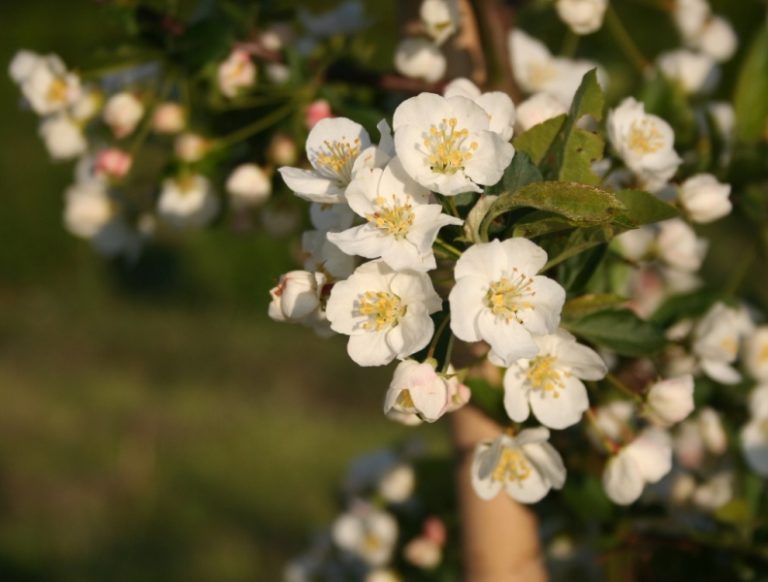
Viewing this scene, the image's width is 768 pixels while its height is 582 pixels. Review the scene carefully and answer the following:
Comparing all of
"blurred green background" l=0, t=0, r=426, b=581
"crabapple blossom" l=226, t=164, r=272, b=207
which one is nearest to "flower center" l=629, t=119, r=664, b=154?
"crabapple blossom" l=226, t=164, r=272, b=207

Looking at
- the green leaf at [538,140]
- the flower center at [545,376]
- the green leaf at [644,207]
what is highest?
the green leaf at [538,140]

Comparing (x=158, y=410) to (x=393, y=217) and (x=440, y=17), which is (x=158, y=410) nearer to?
(x=440, y=17)

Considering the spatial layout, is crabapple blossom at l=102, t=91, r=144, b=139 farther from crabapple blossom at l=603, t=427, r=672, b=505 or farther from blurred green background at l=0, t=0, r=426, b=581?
blurred green background at l=0, t=0, r=426, b=581

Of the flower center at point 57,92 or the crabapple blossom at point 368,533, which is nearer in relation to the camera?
the flower center at point 57,92

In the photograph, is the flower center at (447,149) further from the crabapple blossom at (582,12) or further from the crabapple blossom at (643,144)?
the crabapple blossom at (582,12)

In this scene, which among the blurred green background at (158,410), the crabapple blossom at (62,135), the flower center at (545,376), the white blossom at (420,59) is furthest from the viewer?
the blurred green background at (158,410)

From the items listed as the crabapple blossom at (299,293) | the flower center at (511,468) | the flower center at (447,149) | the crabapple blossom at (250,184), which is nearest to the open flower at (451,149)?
the flower center at (447,149)

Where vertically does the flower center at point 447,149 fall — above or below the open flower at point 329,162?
above
